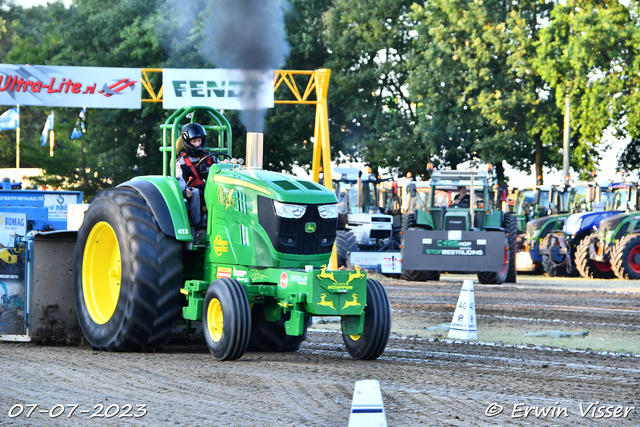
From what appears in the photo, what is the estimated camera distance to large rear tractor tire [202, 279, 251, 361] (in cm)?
781

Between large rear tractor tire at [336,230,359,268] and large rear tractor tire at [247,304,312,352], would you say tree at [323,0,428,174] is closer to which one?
large rear tractor tire at [336,230,359,268]

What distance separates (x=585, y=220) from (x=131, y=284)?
18.2m

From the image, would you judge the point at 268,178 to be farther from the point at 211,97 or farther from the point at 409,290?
the point at 211,97

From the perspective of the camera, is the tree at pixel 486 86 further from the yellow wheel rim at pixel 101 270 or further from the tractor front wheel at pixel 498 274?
the yellow wheel rim at pixel 101 270

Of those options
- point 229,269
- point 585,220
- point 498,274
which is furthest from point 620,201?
point 229,269

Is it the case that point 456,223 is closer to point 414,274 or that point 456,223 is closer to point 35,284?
point 414,274

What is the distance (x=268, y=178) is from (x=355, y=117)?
3371 cm

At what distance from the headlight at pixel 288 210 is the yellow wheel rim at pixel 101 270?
6.34 feet

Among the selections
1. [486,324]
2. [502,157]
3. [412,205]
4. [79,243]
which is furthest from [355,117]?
[79,243]

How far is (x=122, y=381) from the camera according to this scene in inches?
280

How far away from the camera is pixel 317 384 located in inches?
278

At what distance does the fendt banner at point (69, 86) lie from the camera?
23.8 meters

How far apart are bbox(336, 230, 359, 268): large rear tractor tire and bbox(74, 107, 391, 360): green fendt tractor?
40.6 ft

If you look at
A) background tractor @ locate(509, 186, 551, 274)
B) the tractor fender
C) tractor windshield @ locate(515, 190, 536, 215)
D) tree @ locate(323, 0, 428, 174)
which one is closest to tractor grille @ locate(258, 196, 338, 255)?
the tractor fender
